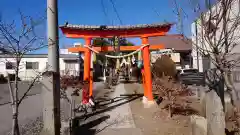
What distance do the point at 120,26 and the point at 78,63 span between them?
23.9 m

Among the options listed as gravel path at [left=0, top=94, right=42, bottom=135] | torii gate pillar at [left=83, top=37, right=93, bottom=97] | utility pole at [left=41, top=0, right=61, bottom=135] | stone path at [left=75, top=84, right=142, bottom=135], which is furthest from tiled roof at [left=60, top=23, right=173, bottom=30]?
utility pole at [left=41, top=0, right=61, bottom=135]

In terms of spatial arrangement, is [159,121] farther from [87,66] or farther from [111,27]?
[111,27]

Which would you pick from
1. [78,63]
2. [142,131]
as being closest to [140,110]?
[142,131]

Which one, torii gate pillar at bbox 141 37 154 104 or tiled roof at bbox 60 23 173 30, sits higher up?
tiled roof at bbox 60 23 173 30

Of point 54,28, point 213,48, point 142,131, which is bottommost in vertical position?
point 142,131

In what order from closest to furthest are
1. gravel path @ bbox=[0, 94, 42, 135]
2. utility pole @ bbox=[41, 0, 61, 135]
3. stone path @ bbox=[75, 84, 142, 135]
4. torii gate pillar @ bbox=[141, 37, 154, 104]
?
1. utility pole @ bbox=[41, 0, 61, 135]
2. stone path @ bbox=[75, 84, 142, 135]
3. gravel path @ bbox=[0, 94, 42, 135]
4. torii gate pillar @ bbox=[141, 37, 154, 104]

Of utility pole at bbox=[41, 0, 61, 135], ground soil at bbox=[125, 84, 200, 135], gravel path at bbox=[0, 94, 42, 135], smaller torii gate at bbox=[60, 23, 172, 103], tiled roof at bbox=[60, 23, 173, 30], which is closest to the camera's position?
utility pole at bbox=[41, 0, 61, 135]

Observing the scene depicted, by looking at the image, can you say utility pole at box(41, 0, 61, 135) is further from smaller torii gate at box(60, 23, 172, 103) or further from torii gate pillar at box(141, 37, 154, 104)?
torii gate pillar at box(141, 37, 154, 104)

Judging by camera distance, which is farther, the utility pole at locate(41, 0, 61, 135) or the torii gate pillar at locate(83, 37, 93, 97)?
the torii gate pillar at locate(83, 37, 93, 97)

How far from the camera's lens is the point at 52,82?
5891 millimetres

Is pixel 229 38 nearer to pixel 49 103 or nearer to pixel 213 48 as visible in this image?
pixel 213 48

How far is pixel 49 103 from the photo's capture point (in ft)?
19.4

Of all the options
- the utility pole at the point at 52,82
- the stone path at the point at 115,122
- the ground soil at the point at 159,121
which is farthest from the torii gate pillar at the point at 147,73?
the utility pole at the point at 52,82

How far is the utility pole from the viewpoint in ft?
19.4
